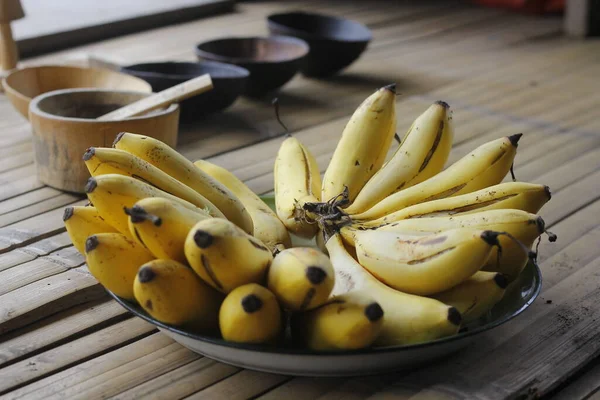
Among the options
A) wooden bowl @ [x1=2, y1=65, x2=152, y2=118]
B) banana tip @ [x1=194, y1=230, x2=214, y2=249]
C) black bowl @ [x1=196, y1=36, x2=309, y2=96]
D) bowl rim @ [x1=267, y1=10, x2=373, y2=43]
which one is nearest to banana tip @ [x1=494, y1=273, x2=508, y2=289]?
banana tip @ [x1=194, y1=230, x2=214, y2=249]

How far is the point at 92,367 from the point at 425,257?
26 cm

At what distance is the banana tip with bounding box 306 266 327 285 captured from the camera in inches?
19.7

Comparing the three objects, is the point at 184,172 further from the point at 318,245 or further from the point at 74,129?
the point at 74,129

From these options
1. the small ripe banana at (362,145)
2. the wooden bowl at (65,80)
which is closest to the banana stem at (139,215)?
the small ripe banana at (362,145)

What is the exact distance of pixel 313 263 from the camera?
1.66 feet

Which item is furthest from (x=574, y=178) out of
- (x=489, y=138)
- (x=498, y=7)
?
(x=498, y=7)

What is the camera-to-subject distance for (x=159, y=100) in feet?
3.33

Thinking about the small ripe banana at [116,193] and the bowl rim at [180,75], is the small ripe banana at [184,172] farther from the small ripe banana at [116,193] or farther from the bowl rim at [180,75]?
the bowl rim at [180,75]

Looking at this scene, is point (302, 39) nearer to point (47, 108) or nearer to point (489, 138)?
point (489, 138)

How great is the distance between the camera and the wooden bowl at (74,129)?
36.2 inches

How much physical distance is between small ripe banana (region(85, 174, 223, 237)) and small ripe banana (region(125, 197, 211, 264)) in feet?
0.07

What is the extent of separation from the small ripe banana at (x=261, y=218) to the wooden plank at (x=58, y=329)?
0.45 ft

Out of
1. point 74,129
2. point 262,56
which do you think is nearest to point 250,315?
point 74,129

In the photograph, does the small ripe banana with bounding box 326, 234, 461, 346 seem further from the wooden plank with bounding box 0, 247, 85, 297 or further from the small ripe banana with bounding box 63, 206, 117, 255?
the wooden plank with bounding box 0, 247, 85, 297
